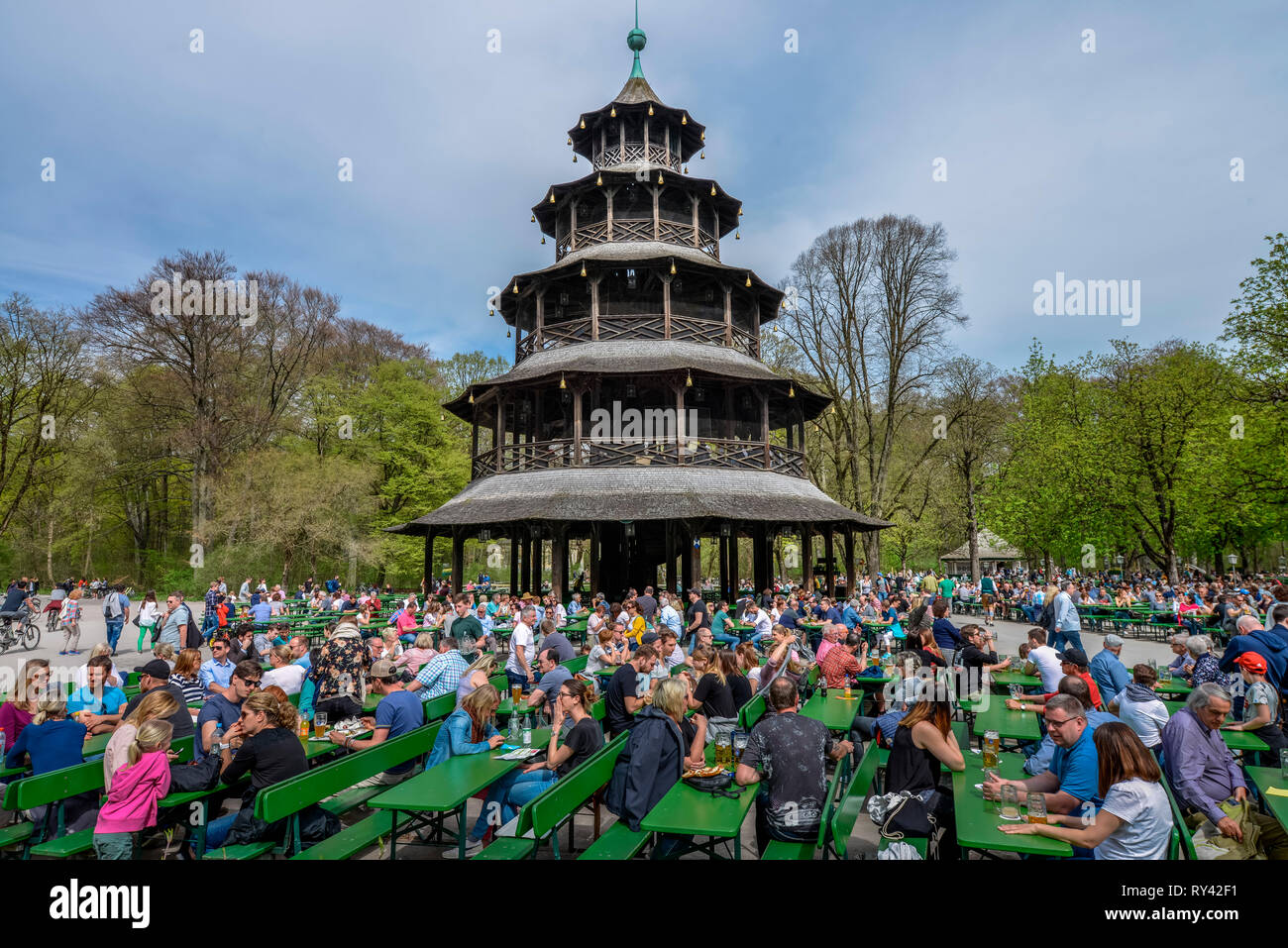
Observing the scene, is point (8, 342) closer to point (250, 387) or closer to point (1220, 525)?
point (250, 387)

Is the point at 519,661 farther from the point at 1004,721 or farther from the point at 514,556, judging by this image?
the point at 514,556

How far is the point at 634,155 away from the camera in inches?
1308

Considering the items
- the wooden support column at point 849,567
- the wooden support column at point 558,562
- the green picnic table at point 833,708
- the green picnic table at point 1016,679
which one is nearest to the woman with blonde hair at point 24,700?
the green picnic table at point 833,708

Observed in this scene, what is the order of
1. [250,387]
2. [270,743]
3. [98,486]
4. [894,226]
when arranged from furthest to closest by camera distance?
[250,387], [98,486], [894,226], [270,743]

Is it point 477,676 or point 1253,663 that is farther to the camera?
point 477,676

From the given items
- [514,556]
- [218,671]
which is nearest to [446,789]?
[218,671]

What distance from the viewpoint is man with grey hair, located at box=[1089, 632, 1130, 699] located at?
835cm

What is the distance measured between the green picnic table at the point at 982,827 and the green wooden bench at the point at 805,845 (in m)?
0.83

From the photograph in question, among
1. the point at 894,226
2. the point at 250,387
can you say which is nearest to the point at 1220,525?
the point at 894,226

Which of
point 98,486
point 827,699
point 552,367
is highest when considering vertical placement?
point 552,367

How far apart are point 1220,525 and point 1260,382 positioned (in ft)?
58.1

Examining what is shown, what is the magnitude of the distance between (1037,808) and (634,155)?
3384cm

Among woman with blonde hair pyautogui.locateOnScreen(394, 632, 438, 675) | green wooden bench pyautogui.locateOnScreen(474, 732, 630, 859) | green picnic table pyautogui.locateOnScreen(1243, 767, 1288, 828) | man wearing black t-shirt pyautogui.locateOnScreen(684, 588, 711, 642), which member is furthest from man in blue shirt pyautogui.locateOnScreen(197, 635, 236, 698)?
green picnic table pyautogui.locateOnScreen(1243, 767, 1288, 828)

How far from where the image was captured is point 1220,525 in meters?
38.0
